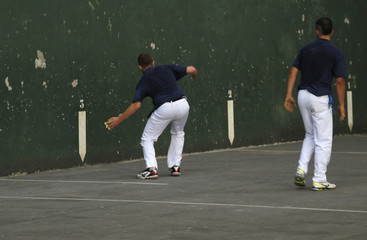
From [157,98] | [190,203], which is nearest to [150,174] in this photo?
[157,98]

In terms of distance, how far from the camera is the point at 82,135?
13031 millimetres

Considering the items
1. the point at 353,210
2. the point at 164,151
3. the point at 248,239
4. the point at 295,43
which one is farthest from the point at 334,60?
the point at 295,43

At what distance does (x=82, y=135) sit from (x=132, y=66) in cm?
141

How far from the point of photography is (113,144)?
533 inches

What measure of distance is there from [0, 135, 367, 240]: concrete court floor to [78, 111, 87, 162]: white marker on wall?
23 cm

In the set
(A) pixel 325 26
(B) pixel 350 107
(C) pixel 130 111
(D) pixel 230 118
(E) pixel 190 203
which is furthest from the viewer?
(B) pixel 350 107

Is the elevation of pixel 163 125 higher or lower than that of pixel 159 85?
lower

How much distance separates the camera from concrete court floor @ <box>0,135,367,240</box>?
7.36 m

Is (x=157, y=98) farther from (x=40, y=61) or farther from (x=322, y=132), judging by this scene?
(x=322, y=132)

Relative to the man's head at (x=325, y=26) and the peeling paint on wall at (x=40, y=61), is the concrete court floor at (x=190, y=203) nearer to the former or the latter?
the peeling paint on wall at (x=40, y=61)

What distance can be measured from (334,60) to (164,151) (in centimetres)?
505

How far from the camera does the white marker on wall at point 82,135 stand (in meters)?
13.0

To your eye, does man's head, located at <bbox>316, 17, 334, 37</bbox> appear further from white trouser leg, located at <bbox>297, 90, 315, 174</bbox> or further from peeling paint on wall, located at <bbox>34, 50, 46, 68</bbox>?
peeling paint on wall, located at <bbox>34, 50, 46, 68</bbox>

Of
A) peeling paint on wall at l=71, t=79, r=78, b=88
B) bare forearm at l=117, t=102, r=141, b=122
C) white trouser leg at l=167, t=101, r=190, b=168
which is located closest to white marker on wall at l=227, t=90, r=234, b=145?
peeling paint on wall at l=71, t=79, r=78, b=88
